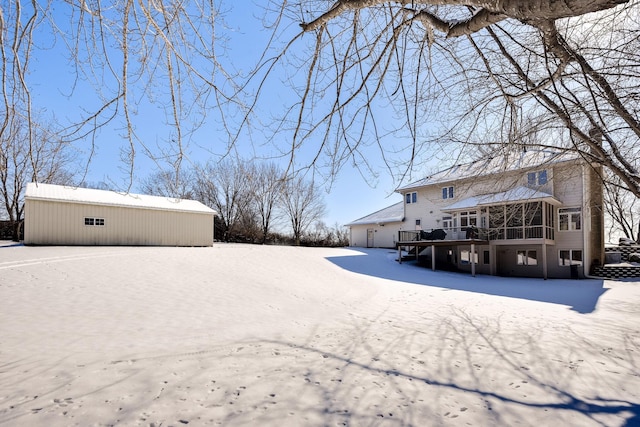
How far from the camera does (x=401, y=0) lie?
9.02 feet

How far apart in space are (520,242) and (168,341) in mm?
19323

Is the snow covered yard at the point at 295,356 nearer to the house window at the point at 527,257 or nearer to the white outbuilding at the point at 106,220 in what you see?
the white outbuilding at the point at 106,220


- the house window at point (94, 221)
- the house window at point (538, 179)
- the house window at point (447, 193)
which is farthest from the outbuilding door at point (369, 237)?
the house window at point (94, 221)

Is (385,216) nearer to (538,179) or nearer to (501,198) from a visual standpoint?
(501,198)

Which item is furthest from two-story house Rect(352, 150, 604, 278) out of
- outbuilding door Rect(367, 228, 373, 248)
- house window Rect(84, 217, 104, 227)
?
house window Rect(84, 217, 104, 227)

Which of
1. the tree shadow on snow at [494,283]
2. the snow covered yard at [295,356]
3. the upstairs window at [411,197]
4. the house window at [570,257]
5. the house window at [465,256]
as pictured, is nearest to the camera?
the snow covered yard at [295,356]

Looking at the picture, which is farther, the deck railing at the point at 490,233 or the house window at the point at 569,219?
the house window at the point at 569,219

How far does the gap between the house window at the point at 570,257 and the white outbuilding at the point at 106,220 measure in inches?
823

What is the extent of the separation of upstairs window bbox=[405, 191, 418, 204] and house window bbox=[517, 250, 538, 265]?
347 inches

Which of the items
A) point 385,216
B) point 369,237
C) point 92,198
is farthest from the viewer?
point 369,237

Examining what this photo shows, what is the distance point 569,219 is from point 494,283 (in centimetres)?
738

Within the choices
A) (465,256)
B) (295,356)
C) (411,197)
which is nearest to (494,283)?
(465,256)

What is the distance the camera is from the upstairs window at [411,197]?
2720 cm

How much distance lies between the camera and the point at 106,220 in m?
19.2
